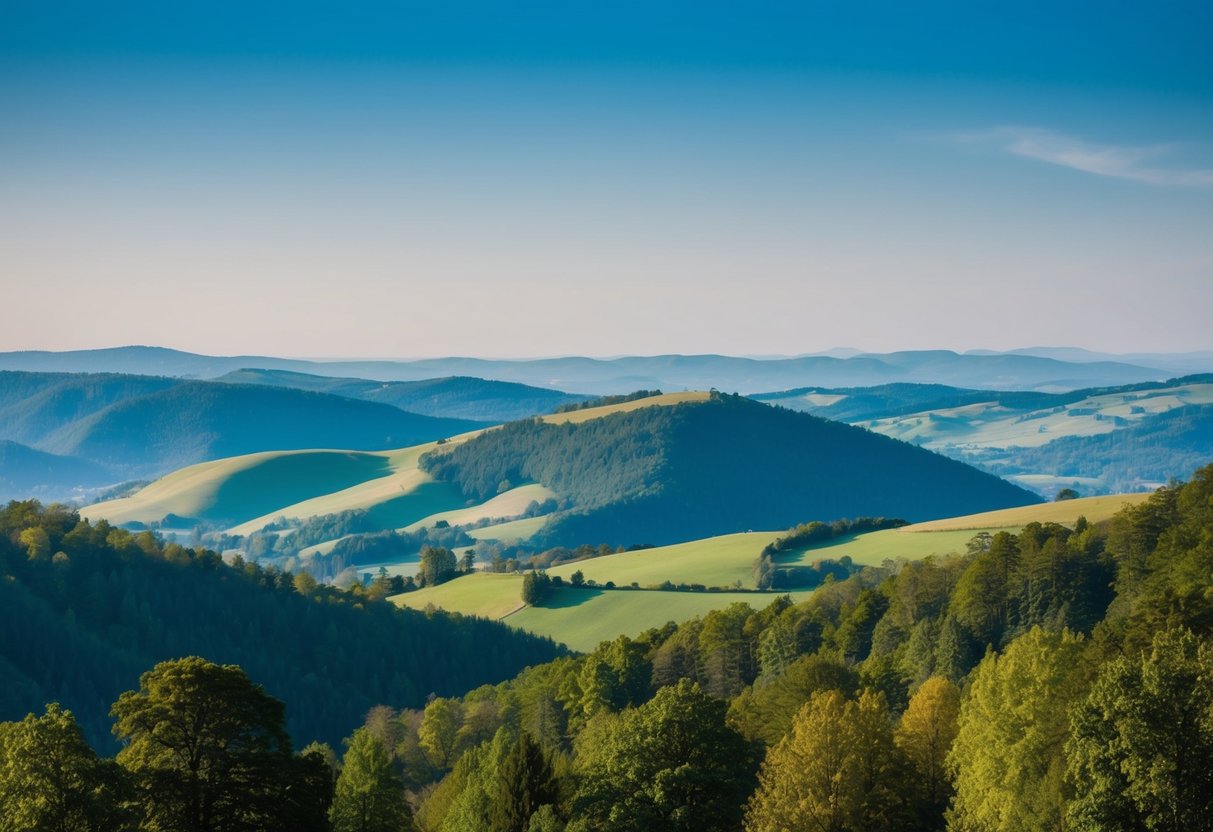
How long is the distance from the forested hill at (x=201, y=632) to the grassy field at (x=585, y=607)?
19.6 feet

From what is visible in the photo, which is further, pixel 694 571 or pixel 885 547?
pixel 694 571

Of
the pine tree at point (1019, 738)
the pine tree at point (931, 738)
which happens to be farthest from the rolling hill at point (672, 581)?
the pine tree at point (1019, 738)

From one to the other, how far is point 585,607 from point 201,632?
51408 millimetres

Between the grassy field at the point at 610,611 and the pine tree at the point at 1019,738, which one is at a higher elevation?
the pine tree at the point at 1019,738

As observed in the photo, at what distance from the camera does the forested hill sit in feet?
391

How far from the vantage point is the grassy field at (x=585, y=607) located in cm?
15475

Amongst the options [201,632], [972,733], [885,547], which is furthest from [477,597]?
[972,733]

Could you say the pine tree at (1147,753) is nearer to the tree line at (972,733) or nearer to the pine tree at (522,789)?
the tree line at (972,733)

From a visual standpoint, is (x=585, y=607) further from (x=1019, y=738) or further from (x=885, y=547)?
(x=1019, y=738)

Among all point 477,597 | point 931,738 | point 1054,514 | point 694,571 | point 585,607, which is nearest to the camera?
point 931,738

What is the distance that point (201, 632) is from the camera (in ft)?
444

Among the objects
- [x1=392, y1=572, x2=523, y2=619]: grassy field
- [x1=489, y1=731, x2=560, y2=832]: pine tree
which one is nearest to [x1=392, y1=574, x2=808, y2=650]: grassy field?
[x1=392, y1=572, x2=523, y2=619]: grassy field

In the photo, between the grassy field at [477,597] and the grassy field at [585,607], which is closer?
the grassy field at [585,607]

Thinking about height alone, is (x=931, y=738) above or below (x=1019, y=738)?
below
